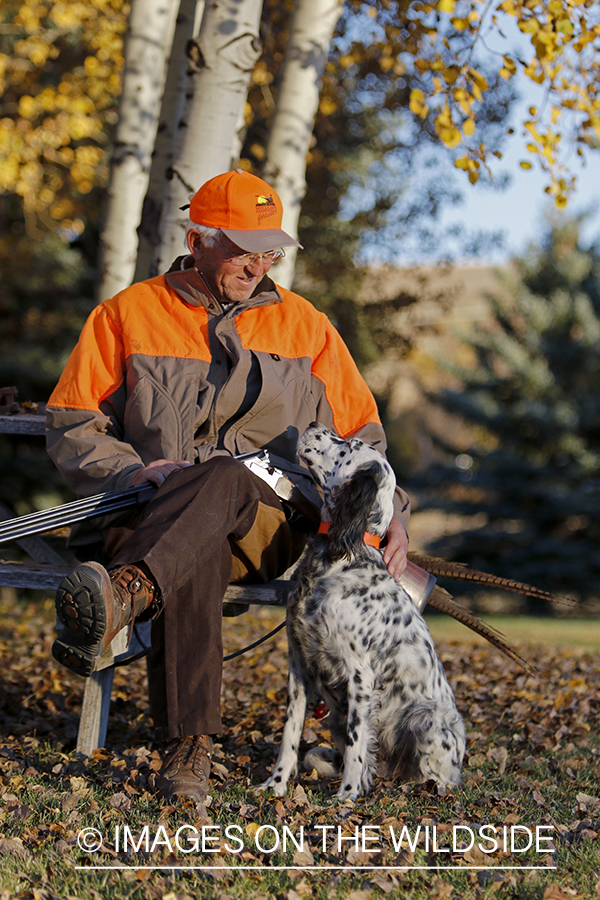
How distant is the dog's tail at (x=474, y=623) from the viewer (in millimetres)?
3566

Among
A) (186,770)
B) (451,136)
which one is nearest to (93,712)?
(186,770)

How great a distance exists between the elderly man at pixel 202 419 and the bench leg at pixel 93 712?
1.57 ft

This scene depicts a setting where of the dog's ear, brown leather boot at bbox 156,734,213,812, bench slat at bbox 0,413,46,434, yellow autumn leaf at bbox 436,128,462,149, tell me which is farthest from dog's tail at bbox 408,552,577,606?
yellow autumn leaf at bbox 436,128,462,149

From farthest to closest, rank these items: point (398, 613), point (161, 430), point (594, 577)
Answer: point (594, 577) < point (161, 430) < point (398, 613)

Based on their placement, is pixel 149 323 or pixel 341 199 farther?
pixel 341 199

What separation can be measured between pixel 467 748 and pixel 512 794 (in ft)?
2.17

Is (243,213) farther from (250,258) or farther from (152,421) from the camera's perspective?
(152,421)

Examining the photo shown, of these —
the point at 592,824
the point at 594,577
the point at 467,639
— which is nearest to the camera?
the point at 592,824

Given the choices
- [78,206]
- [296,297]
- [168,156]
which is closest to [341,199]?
[78,206]

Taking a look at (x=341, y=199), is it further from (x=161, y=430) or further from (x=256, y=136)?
(x=161, y=430)

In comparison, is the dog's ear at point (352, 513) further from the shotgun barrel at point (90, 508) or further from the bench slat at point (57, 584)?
the shotgun barrel at point (90, 508)

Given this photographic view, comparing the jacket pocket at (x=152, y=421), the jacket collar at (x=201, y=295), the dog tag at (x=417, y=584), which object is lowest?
the dog tag at (x=417, y=584)

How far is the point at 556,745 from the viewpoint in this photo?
4031 millimetres

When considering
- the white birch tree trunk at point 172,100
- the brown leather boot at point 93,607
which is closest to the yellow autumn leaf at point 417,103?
the white birch tree trunk at point 172,100
